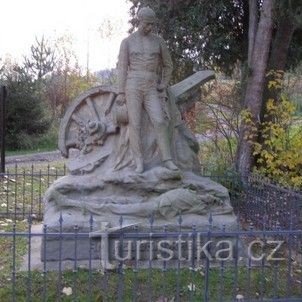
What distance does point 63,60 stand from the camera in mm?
26297

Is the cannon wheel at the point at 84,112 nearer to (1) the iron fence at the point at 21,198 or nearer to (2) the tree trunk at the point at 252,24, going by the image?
(1) the iron fence at the point at 21,198

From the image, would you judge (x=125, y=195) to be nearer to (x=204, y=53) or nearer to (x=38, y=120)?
(x=204, y=53)

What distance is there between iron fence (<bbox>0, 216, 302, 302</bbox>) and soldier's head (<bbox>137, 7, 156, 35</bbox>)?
91.7 inches

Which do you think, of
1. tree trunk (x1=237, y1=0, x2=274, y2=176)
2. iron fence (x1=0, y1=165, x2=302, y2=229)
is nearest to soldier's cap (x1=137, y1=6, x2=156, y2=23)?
iron fence (x1=0, y1=165, x2=302, y2=229)

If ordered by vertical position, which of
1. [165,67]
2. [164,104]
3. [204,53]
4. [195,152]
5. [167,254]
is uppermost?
[204,53]

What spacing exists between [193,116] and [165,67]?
5.87 meters

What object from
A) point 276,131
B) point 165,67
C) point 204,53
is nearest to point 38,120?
point 204,53

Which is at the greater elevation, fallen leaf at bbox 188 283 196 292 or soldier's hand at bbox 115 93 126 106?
soldier's hand at bbox 115 93 126 106

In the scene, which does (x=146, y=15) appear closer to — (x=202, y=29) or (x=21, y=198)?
(x=21, y=198)

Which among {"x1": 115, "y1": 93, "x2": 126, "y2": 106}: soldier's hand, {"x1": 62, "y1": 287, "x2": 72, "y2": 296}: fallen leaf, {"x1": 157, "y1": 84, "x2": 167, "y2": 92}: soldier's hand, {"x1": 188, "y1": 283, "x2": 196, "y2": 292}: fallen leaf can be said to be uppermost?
{"x1": 157, "y1": 84, "x2": 167, "y2": 92}: soldier's hand

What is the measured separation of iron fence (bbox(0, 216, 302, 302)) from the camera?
4.82 m

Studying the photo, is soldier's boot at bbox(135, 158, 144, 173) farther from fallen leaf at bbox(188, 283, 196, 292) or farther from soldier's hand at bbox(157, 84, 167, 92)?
fallen leaf at bbox(188, 283, 196, 292)

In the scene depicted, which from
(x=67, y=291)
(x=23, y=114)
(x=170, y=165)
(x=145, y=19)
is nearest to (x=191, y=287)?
(x=67, y=291)

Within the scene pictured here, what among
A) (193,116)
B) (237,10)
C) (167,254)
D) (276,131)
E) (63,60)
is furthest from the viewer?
(63,60)
